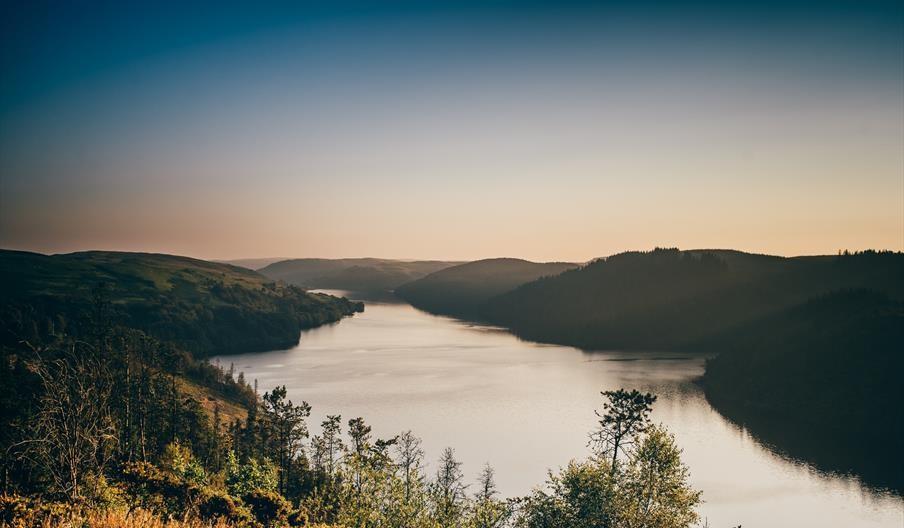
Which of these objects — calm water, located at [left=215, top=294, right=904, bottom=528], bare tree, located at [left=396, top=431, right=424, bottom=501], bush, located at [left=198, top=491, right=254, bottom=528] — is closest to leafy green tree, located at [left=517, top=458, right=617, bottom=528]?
bare tree, located at [left=396, top=431, right=424, bottom=501]

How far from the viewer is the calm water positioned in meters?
75.5

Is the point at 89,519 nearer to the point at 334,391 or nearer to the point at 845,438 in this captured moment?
the point at 334,391

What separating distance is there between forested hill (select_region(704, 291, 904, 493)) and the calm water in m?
8.24

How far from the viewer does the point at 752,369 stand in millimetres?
143125

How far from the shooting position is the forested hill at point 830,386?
99.4 metres

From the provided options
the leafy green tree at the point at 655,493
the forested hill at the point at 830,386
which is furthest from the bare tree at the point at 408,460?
the forested hill at the point at 830,386

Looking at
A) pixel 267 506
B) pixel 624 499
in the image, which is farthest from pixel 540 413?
pixel 267 506

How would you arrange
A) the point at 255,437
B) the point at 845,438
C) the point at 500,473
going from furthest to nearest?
the point at 845,438 → the point at 500,473 → the point at 255,437

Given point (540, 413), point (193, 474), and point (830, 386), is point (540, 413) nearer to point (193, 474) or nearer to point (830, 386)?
point (830, 386)

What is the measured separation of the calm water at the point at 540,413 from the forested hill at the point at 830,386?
824 cm

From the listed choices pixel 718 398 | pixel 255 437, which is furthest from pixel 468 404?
pixel 718 398

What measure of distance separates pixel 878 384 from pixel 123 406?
152 m

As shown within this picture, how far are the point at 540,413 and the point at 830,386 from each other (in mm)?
72358

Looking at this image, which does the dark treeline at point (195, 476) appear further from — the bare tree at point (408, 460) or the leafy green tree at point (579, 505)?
the bare tree at point (408, 460)
